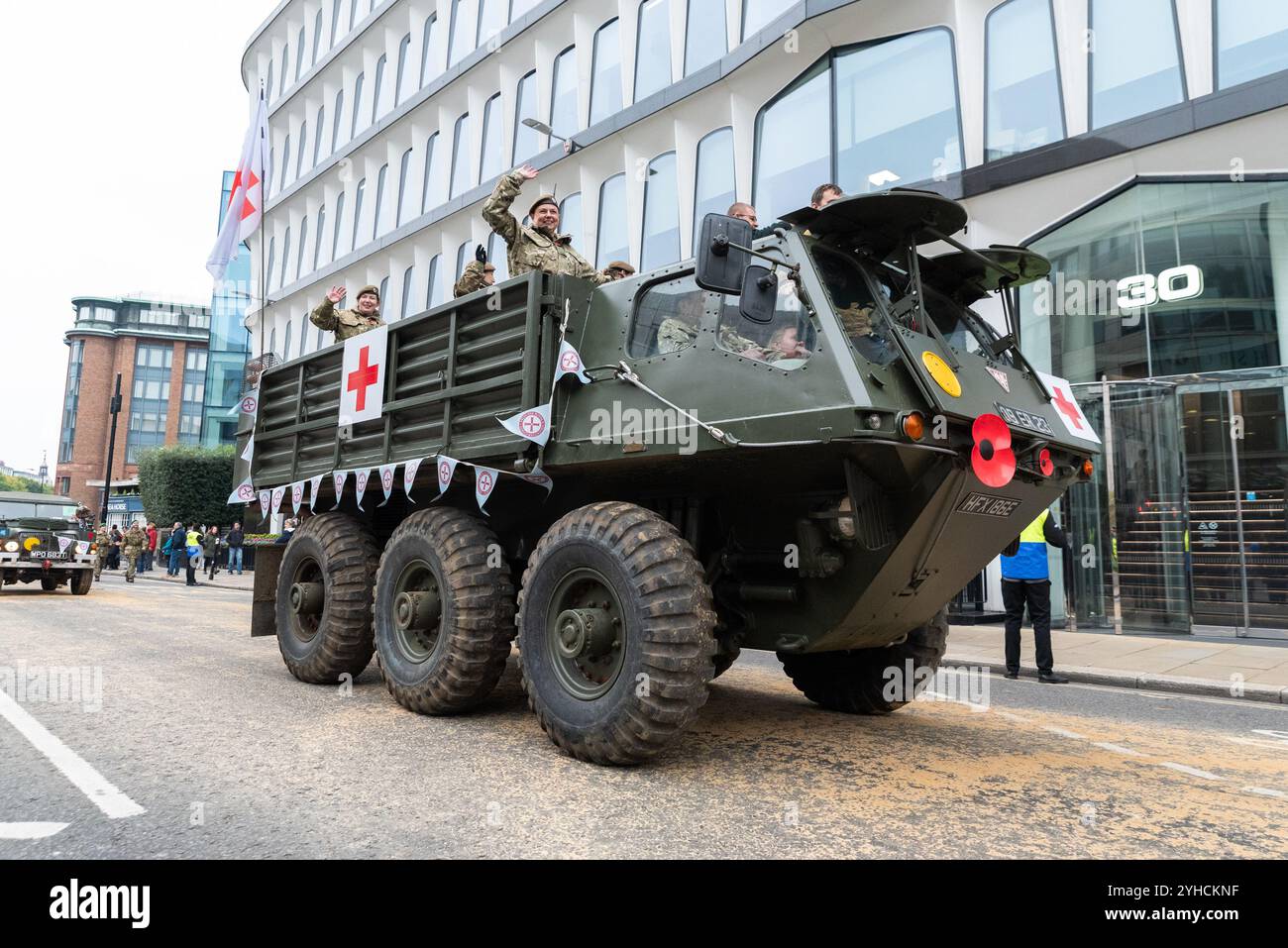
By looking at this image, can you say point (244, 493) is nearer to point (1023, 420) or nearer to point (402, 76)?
point (1023, 420)

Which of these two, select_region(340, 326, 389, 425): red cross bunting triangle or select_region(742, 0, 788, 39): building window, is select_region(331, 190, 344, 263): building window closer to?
select_region(742, 0, 788, 39): building window

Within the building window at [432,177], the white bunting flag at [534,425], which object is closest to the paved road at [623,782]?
the white bunting flag at [534,425]

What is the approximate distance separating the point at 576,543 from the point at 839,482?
135cm

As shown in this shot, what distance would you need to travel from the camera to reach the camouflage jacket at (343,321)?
764cm

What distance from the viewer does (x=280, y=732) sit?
194 inches

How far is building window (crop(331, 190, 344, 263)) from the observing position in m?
30.6

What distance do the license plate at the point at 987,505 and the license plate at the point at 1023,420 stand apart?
386mm

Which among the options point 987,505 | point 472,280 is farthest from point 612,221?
point 987,505

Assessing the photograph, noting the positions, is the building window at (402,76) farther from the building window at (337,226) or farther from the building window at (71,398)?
the building window at (71,398)

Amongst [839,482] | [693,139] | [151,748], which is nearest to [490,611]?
[151,748]

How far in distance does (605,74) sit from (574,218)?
10.9 feet

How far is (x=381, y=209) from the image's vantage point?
2811cm

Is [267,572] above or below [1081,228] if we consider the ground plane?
below
